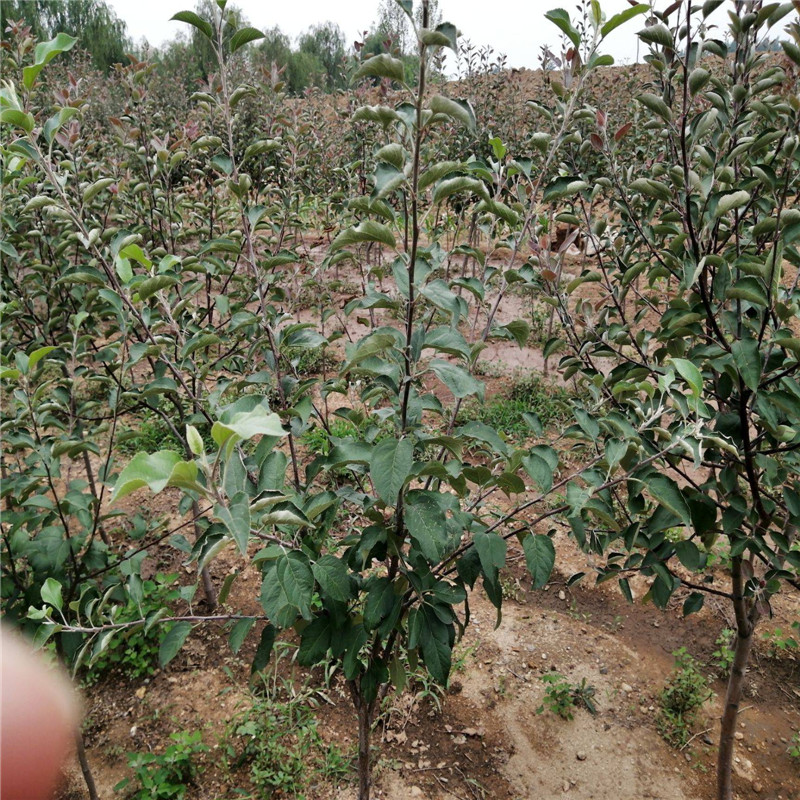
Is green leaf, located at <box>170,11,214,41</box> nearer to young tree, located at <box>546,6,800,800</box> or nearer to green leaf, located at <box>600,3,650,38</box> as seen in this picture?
young tree, located at <box>546,6,800,800</box>

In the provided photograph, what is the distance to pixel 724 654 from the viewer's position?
3045 mm

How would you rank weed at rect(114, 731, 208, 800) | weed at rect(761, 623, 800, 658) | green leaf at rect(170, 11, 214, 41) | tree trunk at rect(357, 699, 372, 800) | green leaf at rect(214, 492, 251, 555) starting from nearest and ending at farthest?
green leaf at rect(214, 492, 251, 555), green leaf at rect(170, 11, 214, 41), tree trunk at rect(357, 699, 372, 800), weed at rect(114, 731, 208, 800), weed at rect(761, 623, 800, 658)

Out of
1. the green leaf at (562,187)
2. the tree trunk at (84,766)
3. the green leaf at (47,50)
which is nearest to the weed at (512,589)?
the tree trunk at (84,766)

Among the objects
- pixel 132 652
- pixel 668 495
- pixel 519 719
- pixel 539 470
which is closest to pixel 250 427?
pixel 539 470

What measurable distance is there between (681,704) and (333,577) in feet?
7.49

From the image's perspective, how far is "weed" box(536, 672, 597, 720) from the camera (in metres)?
2.85

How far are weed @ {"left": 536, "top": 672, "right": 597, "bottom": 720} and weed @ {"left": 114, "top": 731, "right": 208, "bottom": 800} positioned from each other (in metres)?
1.59

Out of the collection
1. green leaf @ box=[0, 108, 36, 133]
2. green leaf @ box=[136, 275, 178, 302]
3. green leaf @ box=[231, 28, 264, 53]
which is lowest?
green leaf @ box=[136, 275, 178, 302]

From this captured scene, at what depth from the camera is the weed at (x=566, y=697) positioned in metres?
2.85

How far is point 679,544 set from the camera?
6.01 feet

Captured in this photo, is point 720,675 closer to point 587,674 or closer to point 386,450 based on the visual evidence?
point 587,674

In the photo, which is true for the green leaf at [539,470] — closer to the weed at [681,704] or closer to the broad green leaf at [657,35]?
the broad green leaf at [657,35]

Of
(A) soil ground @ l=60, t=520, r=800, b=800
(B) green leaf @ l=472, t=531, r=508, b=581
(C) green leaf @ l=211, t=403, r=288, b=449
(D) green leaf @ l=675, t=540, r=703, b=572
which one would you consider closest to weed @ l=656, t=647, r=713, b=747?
(A) soil ground @ l=60, t=520, r=800, b=800

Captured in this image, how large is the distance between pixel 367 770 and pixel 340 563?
108cm
